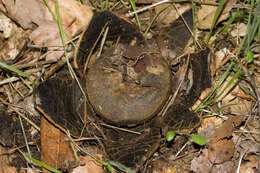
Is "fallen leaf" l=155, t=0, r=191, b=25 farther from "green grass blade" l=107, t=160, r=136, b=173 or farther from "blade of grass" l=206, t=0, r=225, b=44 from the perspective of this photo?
"green grass blade" l=107, t=160, r=136, b=173

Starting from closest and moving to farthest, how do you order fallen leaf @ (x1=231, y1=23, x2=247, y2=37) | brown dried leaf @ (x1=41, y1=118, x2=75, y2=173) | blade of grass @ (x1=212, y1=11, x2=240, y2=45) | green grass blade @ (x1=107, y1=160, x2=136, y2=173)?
green grass blade @ (x1=107, y1=160, x2=136, y2=173)
brown dried leaf @ (x1=41, y1=118, x2=75, y2=173)
blade of grass @ (x1=212, y1=11, x2=240, y2=45)
fallen leaf @ (x1=231, y1=23, x2=247, y2=37)

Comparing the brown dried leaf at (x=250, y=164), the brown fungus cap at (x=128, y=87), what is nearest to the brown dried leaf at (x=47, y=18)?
the brown fungus cap at (x=128, y=87)

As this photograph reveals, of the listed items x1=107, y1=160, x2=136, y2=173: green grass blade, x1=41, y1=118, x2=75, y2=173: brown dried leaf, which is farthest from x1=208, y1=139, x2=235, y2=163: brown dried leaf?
x1=41, y1=118, x2=75, y2=173: brown dried leaf

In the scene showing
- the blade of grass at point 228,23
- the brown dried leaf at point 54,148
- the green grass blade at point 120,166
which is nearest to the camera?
the green grass blade at point 120,166

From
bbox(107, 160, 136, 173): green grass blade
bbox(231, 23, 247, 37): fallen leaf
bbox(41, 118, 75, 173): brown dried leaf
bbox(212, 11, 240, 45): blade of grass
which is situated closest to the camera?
bbox(107, 160, 136, 173): green grass blade

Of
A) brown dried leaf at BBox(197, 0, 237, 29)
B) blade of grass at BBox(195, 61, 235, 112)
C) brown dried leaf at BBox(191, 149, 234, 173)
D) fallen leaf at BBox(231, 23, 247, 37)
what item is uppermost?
brown dried leaf at BBox(197, 0, 237, 29)

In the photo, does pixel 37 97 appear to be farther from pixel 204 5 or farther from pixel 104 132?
pixel 204 5

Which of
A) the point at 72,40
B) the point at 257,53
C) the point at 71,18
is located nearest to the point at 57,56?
the point at 72,40

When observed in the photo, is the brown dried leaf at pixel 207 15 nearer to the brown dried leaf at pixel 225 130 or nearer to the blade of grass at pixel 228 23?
the blade of grass at pixel 228 23
